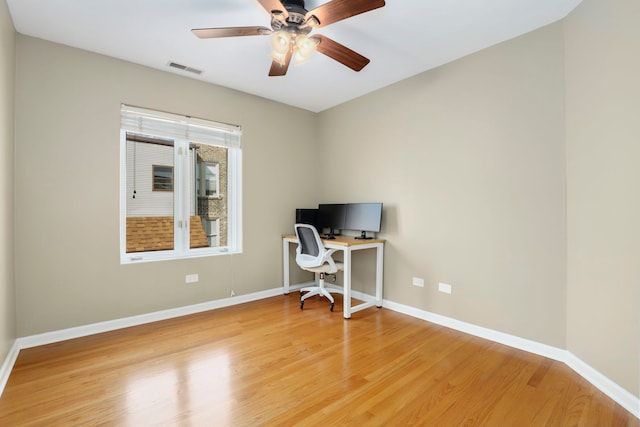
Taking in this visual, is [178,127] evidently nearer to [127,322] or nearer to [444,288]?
[127,322]

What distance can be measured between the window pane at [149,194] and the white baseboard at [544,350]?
2788 mm

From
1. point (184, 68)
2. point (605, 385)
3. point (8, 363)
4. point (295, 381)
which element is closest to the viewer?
point (605, 385)

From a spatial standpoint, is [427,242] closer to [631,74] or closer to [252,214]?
[631,74]

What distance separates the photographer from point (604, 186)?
1963 millimetres

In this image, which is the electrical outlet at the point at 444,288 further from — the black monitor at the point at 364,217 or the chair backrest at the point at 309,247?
the chair backrest at the point at 309,247

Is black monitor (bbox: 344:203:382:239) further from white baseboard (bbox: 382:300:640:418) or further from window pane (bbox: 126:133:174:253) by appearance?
window pane (bbox: 126:133:174:253)

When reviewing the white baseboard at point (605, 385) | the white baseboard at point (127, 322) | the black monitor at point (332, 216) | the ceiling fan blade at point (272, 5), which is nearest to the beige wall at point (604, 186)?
the white baseboard at point (605, 385)

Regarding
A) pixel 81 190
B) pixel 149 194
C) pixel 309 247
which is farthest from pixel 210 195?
pixel 309 247

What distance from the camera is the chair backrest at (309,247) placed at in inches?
134

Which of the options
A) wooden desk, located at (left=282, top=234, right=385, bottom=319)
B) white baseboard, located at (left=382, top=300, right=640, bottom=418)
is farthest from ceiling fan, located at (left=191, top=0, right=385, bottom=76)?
white baseboard, located at (left=382, top=300, right=640, bottom=418)

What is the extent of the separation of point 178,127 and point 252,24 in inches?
59.9

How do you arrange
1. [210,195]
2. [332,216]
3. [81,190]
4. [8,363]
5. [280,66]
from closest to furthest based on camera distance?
1. [8,363]
2. [280,66]
3. [81,190]
4. [210,195]
5. [332,216]

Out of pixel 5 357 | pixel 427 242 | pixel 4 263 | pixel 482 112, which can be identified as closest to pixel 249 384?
pixel 5 357

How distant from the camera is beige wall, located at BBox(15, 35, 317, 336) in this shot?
8.36 feet
